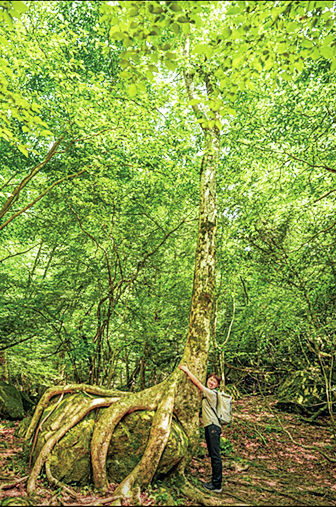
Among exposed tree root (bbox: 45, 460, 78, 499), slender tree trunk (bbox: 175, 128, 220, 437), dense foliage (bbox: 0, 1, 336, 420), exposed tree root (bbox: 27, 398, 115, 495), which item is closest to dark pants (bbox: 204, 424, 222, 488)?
slender tree trunk (bbox: 175, 128, 220, 437)

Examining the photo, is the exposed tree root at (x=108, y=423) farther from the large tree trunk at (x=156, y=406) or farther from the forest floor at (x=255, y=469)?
the forest floor at (x=255, y=469)

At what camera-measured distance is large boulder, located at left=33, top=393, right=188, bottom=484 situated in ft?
15.0

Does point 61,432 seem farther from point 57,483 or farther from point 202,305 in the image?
point 202,305

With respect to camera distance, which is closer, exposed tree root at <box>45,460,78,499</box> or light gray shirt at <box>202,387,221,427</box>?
exposed tree root at <box>45,460,78,499</box>

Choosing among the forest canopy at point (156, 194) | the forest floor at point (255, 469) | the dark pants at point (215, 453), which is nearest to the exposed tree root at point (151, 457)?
the forest floor at point (255, 469)

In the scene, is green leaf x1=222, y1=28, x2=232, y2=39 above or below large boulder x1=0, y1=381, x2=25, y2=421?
above

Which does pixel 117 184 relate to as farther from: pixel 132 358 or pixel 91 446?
pixel 132 358

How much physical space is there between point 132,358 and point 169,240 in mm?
6252

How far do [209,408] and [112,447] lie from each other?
65.5 inches

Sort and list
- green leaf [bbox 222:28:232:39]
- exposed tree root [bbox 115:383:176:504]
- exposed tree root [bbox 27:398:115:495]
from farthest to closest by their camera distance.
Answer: exposed tree root [bbox 27:398:115:495], exposed tree root [bbox 115:383:176:504], green leaf [bbox 222:28:232:39]

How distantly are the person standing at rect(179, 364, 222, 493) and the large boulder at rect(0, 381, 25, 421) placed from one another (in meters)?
6.07

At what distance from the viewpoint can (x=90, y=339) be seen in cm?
988

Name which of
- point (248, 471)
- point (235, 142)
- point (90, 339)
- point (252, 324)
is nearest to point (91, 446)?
point (248, 471)

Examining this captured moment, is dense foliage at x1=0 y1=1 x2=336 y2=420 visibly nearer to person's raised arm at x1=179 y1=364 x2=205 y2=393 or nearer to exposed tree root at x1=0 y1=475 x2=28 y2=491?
person's raised arm at x1=179 y1=364 x2=205 y2=393
